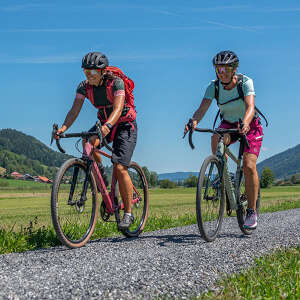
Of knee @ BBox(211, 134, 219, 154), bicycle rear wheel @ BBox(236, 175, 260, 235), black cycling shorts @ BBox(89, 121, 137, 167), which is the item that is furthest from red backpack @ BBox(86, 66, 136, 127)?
bicycle rear wheel @ BBox(236, 175, 260, 235)

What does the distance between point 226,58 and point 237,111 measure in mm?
810

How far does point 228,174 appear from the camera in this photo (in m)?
7.05

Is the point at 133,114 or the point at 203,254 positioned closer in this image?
the point at 203,254

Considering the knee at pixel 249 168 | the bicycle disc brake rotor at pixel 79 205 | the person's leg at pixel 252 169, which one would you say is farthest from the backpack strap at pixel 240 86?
the bicycle disc brake rotor at pixel 79 205

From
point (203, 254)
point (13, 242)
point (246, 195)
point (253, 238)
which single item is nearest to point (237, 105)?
point (246, 195)

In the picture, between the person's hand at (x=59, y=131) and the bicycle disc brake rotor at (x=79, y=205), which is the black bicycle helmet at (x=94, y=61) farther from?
the bicycle disc brake rotor at (x=79, y=205)

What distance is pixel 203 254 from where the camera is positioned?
17.4 feet

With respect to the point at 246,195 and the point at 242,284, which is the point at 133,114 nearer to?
the point at 246,195

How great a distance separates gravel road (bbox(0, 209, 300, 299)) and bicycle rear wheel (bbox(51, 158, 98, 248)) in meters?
0.21

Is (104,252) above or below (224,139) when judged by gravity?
below

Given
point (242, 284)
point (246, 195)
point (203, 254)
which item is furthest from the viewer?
point (246, 195)

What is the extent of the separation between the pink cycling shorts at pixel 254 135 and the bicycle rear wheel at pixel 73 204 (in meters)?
2.18

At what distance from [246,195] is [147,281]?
364 cm

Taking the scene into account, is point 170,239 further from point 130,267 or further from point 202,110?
point 130,267
